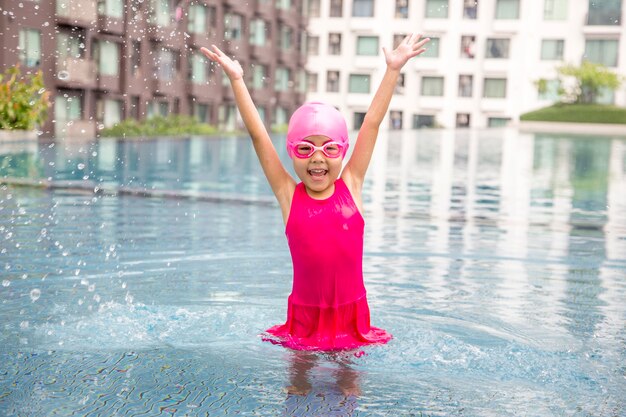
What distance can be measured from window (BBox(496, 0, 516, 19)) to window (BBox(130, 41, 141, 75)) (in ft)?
126

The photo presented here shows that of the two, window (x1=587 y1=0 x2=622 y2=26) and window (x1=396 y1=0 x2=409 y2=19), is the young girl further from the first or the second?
window (x1=396 y1=0 x2=409 y2=19)

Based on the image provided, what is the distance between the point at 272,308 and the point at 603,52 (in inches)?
2775

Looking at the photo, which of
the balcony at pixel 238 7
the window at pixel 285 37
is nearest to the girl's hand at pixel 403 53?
the balcony at pixel 238 7

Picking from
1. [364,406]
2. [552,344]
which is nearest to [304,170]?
[364,406]

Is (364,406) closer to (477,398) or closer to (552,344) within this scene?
(477,398)

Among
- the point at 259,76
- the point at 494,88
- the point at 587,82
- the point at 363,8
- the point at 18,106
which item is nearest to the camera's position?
the point at 18,106

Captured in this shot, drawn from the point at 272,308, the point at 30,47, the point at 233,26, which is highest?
the point at 233,26

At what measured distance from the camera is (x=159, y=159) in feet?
79.3

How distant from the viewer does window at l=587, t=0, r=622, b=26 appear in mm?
70812

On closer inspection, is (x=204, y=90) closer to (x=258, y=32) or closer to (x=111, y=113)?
(x=111, y=113)

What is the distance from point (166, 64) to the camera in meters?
52.1

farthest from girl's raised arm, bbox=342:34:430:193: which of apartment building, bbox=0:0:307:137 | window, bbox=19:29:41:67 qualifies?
window, bbox=19:29:41:67

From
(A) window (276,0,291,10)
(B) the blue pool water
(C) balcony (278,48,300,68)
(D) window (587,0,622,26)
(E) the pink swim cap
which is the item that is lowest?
(B) the blue pool water

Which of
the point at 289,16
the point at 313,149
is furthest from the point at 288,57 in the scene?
the point at 313,149
